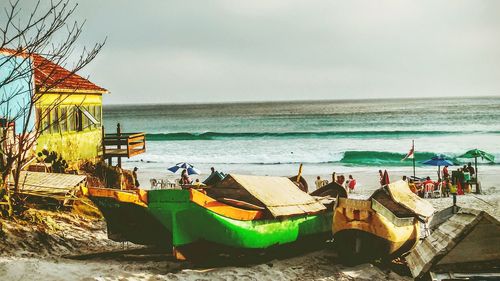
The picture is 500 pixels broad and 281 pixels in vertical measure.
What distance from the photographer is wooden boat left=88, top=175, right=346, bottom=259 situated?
1067 centimetres

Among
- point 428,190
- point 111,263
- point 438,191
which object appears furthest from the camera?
point 438,191

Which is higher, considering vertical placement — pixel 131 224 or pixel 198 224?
pixel 198 224

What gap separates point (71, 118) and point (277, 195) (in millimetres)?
10384

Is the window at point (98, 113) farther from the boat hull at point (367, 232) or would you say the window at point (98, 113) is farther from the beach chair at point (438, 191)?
the beach chair at point (438, 191)

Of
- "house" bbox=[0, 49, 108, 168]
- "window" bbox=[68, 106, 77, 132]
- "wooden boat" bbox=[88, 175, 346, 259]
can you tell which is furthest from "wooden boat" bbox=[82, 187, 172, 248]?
"window" bbox=[68, 106, 77, 132]

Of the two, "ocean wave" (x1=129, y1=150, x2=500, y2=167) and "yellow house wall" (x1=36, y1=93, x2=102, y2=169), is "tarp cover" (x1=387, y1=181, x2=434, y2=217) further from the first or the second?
"ocean wave" (x1=129, y1=150, x2=500, y2=167)

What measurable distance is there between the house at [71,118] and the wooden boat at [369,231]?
9858mm

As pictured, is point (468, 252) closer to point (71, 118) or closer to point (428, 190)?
point (71, 118)

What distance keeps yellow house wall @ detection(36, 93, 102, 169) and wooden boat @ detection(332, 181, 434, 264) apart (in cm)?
979

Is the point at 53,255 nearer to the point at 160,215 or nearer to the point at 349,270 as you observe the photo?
the point at 160,215

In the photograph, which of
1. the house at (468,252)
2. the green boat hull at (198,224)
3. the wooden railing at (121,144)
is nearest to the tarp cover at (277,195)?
the green boat hull at (198,224)

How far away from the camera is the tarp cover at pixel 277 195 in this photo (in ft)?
39.4

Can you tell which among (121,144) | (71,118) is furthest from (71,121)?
(121,144)

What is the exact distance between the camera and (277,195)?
41.6ft
